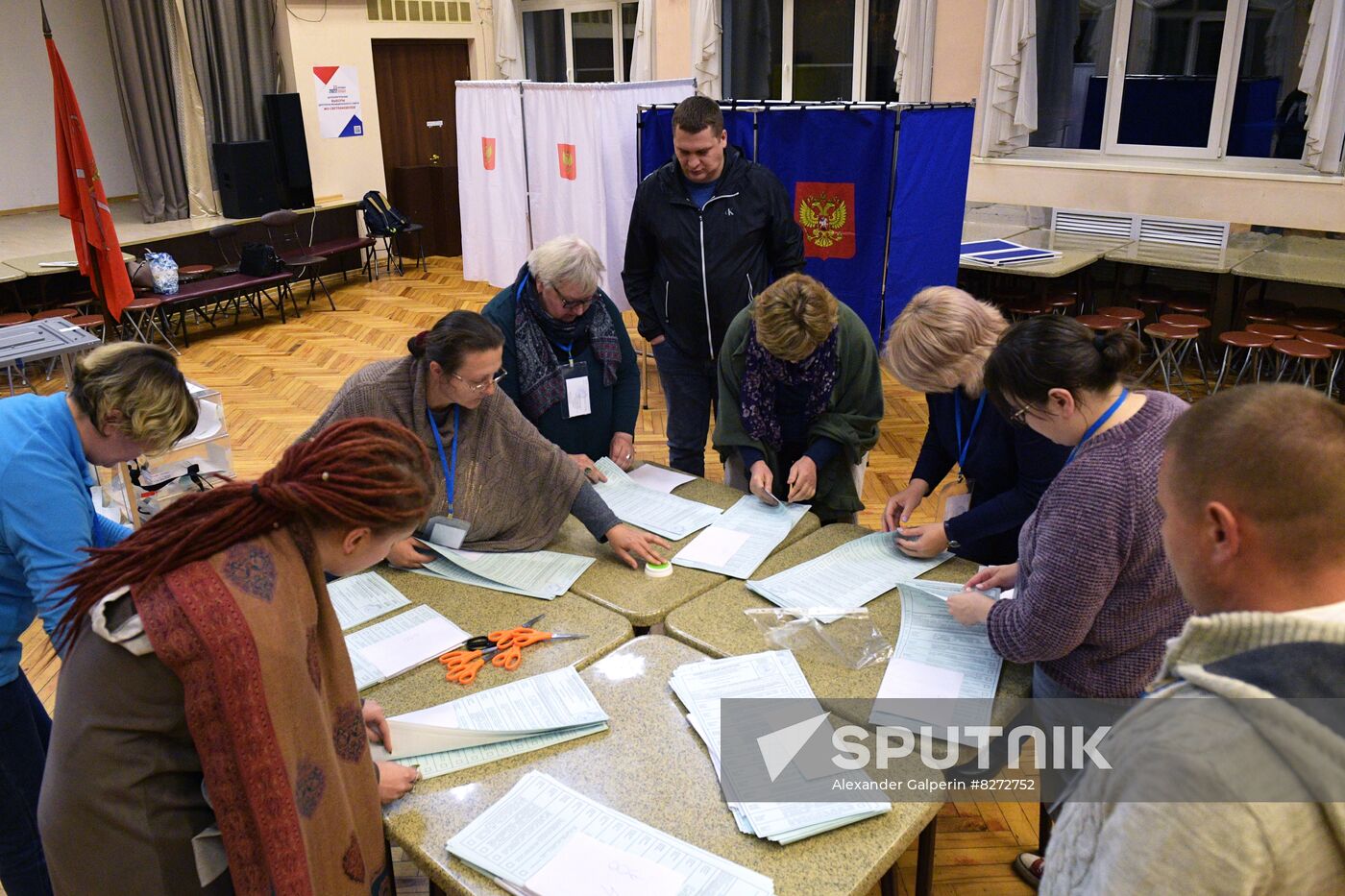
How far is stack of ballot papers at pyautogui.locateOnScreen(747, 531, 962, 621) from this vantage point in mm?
2158

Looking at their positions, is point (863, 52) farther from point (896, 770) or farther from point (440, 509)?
point (896, 770)

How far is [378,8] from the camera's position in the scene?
9.51 m

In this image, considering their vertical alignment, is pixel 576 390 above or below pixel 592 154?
below

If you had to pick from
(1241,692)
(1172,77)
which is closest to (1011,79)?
(1172,77)

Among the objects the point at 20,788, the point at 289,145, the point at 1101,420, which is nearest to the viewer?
the point at 1101,420

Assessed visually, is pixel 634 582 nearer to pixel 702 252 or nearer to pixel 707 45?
pixel 702 252

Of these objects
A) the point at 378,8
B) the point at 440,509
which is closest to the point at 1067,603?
the point at 440,509

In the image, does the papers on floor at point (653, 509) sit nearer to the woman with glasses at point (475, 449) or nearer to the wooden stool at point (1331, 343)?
the woman with glasses at point (475, 449)

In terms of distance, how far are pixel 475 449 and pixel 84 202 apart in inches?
162

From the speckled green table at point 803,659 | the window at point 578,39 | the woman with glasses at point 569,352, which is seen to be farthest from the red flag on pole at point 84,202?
the window at point 578,39

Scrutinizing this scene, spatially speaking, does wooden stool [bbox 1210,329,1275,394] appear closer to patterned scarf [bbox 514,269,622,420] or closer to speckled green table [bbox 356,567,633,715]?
patterned scarf [bbox 514,269,622,420]

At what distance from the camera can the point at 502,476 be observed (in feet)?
8.05

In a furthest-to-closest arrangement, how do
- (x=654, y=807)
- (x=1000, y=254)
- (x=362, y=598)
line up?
(x=1000, y=254)
(x=362, y=598)
(x=654, y=807)

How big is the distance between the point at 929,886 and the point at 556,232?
514 centimetres
